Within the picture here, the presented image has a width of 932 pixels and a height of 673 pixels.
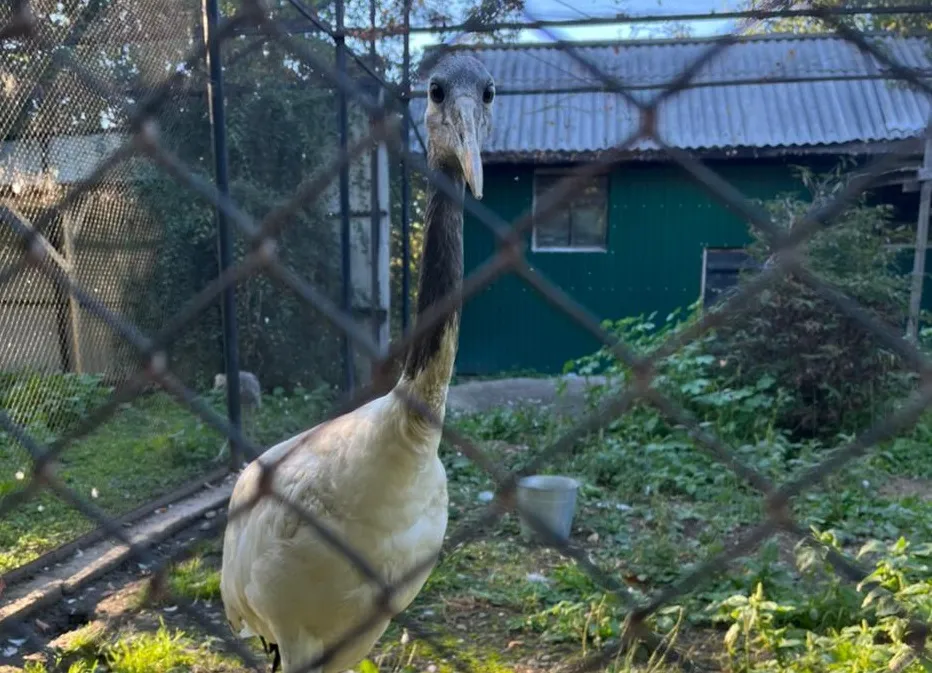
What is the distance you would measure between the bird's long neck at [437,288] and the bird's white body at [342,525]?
0.27 feet

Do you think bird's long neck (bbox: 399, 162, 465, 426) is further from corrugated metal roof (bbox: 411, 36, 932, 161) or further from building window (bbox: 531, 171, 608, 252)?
building window (bbox: 531, 171, 608, 252)

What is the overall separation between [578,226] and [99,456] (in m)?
5.64

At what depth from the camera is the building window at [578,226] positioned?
8.49 metres

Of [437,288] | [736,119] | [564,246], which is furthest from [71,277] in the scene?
A: [736,119]

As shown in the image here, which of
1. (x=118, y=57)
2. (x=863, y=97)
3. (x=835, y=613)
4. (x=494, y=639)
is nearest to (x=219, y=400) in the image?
(x=118, y=57)

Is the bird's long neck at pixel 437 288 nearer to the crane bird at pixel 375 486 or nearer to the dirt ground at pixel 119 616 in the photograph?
the crane bird at pixel 375 486

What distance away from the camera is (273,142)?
5.38 metres

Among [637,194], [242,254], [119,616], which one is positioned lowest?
[119,616]

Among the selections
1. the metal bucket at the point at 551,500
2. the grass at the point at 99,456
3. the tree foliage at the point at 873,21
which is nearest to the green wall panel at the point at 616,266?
the grass at the point at 99,456

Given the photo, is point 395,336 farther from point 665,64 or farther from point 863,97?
point 863,97

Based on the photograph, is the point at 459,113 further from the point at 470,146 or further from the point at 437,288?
the point at 437,288

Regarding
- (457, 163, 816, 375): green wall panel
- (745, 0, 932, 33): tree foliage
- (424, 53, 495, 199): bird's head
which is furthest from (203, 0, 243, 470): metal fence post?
(457, 163, 816, 375): green wall panel

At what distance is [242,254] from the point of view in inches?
211

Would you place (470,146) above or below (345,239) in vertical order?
above
